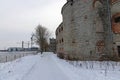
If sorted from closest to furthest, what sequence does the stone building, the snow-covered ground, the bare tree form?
1. the snow-covered ground
2. the stone building
3. the bare tree

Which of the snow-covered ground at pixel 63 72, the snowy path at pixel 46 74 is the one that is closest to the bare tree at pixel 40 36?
the snow-covered ground at pixel 63 72

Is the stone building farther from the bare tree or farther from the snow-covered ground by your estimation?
the bare tree

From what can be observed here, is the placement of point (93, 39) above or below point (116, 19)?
below

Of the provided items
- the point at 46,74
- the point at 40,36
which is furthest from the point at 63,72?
the point at 40,36

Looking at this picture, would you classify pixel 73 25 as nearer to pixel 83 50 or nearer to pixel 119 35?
pixel 83 50

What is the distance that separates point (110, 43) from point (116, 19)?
3.40m

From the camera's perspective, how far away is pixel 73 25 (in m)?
29.1

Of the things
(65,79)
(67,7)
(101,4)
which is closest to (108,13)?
(101,4)

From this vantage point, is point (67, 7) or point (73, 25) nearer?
point (73, 25)

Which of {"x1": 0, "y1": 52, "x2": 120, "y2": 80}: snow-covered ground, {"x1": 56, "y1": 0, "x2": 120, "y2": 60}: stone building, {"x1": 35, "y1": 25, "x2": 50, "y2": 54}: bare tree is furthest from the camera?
{"x1": 35, "y1": 25, "x2": 50, "y2": 54}: bare tree

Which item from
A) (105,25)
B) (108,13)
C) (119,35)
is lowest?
(119,35)

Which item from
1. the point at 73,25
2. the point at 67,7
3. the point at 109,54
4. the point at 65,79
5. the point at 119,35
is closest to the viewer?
the point at 65,79

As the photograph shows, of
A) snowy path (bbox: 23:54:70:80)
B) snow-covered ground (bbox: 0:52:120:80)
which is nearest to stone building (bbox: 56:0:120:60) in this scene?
snow-covered ground (bbox: 0:52:120:80)

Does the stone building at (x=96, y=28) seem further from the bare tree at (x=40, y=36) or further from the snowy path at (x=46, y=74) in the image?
the bare tree at (x=40, y=36)
